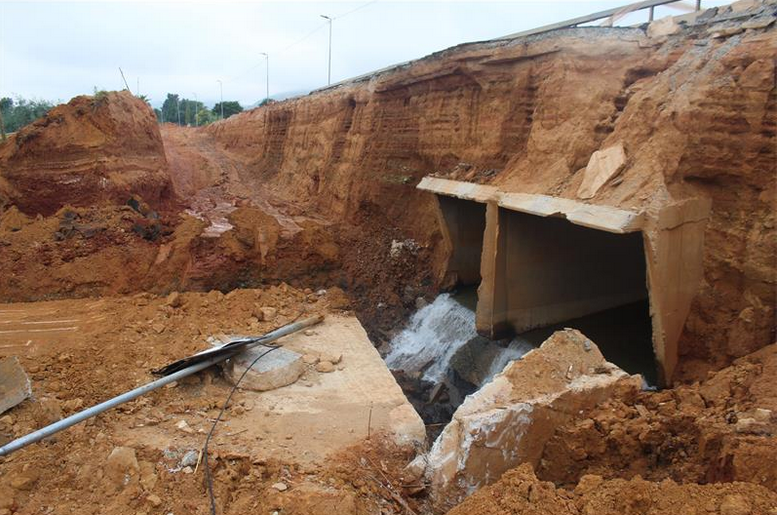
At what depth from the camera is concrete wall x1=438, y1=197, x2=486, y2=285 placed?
11.7 meters

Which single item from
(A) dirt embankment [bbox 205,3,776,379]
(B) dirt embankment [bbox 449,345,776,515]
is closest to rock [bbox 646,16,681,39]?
(A) dirt embankment [bbox 205,3,776,379]

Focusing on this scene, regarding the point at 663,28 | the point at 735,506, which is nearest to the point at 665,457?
the point at 735,506

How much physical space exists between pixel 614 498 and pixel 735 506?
2.45 feet

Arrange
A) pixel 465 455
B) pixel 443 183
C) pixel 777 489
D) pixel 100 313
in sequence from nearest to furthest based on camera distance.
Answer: pixel 777 489
pixel 465 455
pixel 100 313
pixel 443 183

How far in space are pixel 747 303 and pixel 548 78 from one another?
5.00 meters

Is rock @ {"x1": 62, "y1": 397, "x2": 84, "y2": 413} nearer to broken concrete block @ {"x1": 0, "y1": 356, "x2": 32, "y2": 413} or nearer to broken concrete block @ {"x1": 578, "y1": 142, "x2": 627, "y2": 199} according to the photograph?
broken concrete block @ {"x1": 0, "y1": 356, "x2": 32, "y2": 413}

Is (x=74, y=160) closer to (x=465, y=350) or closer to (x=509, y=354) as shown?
(x=465, y=350)

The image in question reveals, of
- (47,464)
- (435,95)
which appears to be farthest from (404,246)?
(47,464)

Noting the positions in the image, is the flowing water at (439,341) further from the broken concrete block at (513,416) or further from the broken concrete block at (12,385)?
the broken concrete block at (12,385)

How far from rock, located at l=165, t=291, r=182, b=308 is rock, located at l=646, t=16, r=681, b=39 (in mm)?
9432

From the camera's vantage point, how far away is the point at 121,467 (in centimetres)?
536

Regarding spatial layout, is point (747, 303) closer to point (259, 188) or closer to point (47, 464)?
point (47, 464)

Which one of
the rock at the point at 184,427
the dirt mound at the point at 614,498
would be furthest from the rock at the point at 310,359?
the dirt mound at the point at 614,498

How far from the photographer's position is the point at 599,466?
5148 millimetres
